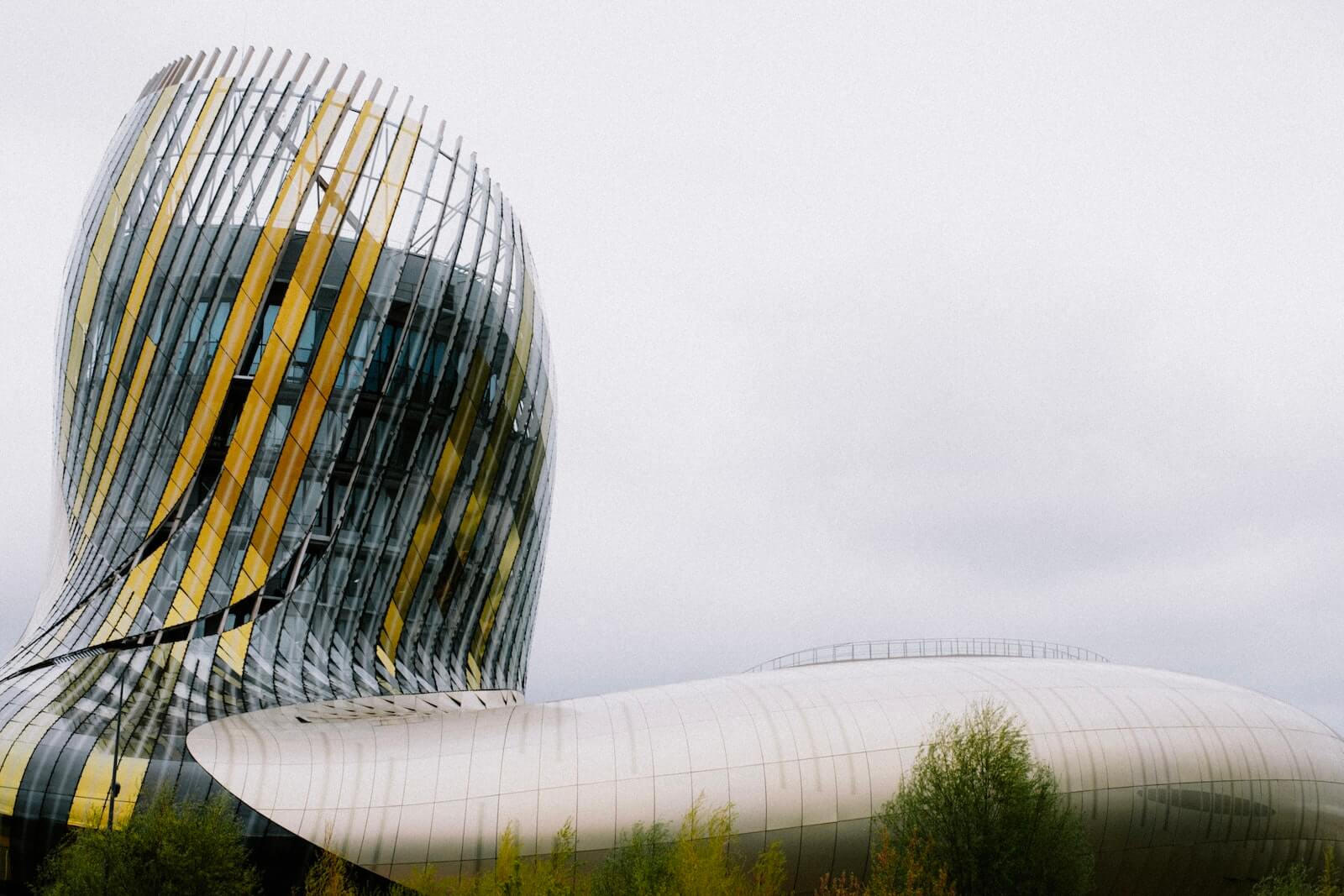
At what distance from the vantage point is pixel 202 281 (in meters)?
38.7

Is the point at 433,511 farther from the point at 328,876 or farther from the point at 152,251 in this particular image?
the point at 328,876

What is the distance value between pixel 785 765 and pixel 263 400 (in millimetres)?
20677

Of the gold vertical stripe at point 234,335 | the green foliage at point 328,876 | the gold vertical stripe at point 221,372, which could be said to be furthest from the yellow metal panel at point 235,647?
the green foliage at point 328,876

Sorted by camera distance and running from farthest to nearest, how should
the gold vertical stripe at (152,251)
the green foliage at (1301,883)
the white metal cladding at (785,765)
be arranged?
the gold vertical stripe at (152,251) → the white metal cladding at (785,765) → the green foliage at (1301,883)

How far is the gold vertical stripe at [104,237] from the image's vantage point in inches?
1645

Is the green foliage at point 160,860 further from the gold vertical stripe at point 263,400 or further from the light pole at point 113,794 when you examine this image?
the gold vertical stripe at point 263,400

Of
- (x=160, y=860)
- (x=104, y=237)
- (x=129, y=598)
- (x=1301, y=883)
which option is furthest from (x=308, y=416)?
(x=1301, y=883)

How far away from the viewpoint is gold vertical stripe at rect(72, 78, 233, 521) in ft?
131

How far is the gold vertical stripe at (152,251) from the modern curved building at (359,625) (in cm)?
12

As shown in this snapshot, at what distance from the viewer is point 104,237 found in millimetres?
42062

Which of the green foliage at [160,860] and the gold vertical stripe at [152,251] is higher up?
the gold vertical stripe at [152,251]

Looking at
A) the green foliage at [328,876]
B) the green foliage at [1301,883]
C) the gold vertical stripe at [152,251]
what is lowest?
the green foliage at [328,876]

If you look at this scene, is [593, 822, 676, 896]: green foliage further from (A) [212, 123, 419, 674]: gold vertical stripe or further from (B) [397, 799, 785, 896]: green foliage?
(A) [212, 123, 419, 674]: gold vertical stripe

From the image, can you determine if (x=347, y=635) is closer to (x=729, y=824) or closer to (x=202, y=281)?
(x=202, y=281)
